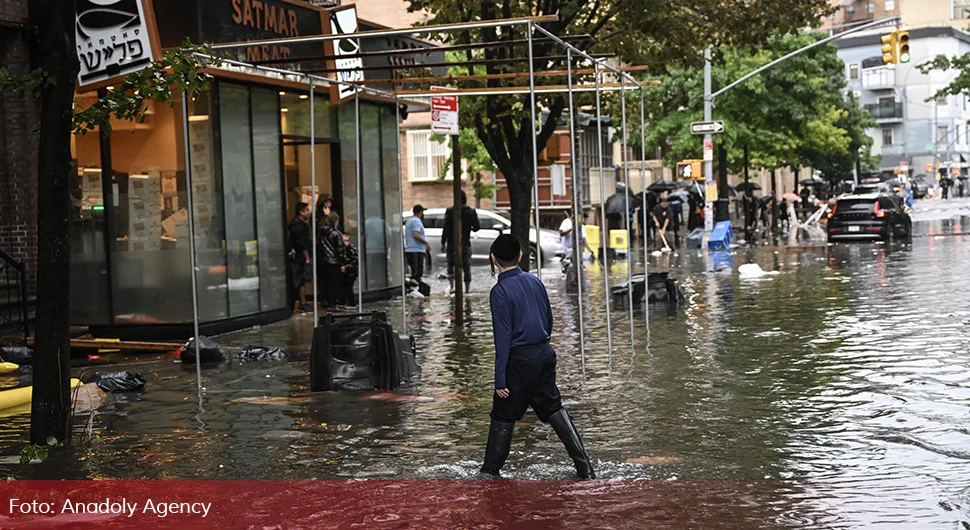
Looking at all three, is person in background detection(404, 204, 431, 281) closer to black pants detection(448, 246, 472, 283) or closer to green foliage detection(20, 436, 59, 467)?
black pants detection(448, 246, 472, 283)

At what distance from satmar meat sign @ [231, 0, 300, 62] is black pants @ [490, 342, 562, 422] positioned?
10.5 meters

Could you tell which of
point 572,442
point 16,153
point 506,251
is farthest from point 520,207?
point 572,442

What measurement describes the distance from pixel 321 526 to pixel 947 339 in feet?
32.2

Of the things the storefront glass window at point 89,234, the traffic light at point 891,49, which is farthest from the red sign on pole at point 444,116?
the traffic light at point 891,49

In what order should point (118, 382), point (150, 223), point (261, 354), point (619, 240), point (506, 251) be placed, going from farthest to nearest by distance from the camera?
point (619, 240), point (150, 223), point (261, 354), point (118, 382), point (506, 251)

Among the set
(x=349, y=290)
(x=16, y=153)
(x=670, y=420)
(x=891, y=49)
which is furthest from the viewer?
(x=891, y=49)

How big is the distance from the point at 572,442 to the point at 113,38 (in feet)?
32.5

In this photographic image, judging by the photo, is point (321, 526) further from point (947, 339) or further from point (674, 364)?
point (947, 339)

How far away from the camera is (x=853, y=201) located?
40938 mm

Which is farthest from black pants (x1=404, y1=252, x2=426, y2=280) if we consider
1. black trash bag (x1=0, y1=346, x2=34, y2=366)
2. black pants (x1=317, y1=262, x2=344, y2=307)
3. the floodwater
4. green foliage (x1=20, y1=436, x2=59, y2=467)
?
green foliage (x1=20, y1=436, x2=59, y2=467)

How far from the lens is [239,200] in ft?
62.9

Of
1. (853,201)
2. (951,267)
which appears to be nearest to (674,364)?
(951,267)

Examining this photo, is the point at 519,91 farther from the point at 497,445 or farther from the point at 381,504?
the point at 381,504

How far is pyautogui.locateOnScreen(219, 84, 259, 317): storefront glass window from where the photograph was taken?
1883cm
